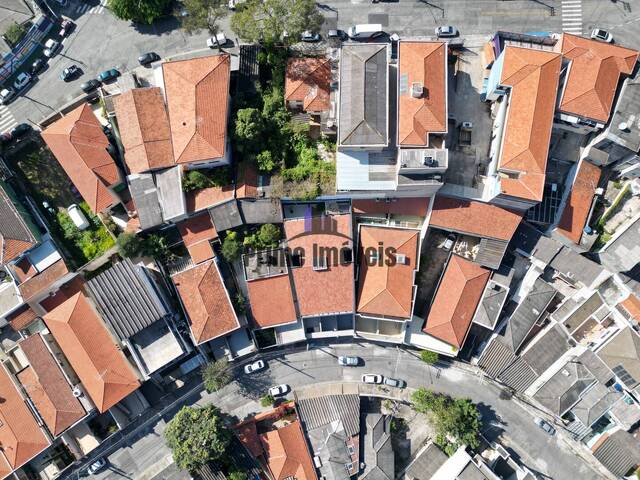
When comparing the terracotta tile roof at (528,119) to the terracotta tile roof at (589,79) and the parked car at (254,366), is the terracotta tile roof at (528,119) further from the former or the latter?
the parked car at (254,366)

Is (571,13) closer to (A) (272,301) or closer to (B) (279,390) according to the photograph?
(A) (272,301)

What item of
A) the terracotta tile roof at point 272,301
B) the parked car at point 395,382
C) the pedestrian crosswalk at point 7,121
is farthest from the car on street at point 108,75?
the parked car at point 395,382

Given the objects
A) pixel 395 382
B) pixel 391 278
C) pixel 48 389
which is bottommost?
pixel 395 382

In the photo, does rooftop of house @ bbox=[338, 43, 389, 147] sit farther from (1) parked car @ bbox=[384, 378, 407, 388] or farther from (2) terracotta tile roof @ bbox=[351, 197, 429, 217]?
(1) parked car @ bbox=[384, 378, 407, 388]

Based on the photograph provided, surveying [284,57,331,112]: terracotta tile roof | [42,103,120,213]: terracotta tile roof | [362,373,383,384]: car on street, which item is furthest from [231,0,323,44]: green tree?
[362,373,383,384]: car on street

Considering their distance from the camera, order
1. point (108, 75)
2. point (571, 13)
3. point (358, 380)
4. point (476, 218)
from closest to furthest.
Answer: point (476, 218)
point (571, 13)
point (108, 75)
point (358, 380)

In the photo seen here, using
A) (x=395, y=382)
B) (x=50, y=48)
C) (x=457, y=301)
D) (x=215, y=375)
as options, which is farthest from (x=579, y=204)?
(x=50, y=48)

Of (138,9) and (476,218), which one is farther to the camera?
(138,9)
